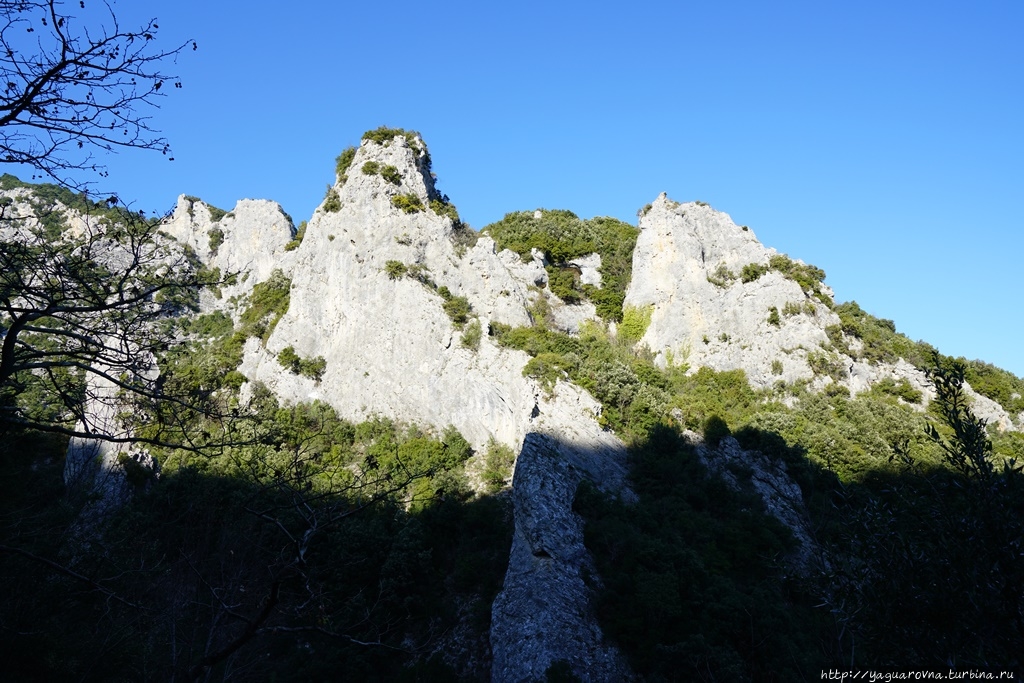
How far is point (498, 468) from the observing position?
25.6 meters

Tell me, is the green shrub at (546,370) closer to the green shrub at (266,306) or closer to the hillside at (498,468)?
the hillside at (498,468)

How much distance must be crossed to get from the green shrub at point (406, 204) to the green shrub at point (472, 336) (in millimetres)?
9820

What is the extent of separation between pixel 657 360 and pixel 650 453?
1130 centimetres

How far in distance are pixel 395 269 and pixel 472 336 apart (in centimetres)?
676

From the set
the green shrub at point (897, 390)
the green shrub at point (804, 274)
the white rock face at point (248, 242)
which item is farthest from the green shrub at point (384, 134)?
the green shrub at point (897, 390)

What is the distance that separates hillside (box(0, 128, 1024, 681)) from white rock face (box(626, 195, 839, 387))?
188 millimetres

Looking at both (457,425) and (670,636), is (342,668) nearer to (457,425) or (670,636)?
(670,636)

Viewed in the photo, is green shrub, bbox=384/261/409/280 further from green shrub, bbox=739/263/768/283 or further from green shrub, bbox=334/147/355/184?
green shrub, bbox=739/263/768/283

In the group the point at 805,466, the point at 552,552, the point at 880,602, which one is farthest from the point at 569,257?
the point at 880,602

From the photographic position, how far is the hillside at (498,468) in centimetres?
715

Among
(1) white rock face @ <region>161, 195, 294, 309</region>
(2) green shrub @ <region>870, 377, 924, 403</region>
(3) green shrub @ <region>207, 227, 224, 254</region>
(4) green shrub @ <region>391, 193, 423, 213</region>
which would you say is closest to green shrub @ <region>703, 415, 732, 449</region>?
(2) green shrub @ <region>870, 377, 924, 403</region>

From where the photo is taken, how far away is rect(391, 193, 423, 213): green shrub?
117 ft

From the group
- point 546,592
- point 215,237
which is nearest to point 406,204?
point 546,592

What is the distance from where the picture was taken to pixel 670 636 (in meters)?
16.8
